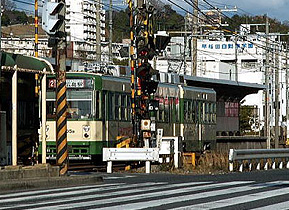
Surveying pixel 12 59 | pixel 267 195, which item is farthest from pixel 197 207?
pixel 12 59

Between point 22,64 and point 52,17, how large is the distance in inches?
58.6

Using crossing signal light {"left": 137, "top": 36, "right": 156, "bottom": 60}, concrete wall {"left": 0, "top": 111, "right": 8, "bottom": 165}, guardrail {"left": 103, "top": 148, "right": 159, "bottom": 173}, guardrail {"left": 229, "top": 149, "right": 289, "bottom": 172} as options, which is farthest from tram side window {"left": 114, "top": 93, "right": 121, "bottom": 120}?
concrete wall {"left": 0, "top": 111, "right": 8, "bottom": 165}

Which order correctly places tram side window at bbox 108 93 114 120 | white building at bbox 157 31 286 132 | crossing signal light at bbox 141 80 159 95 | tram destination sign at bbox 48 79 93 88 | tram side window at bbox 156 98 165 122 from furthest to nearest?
white building at bbox 157 31 286 132, tram side window at bbox 156 98 165 122, tram side window at bbox 108 93 114 120, tram destination sign at bbox 48 79 93 88, crossing signal light at bbox 141 80 159 95

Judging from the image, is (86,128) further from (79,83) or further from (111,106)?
(79,83)

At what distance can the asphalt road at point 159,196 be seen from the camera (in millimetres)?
12312

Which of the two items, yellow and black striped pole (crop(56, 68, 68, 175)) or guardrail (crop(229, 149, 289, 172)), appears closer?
yellow and black striped pole (crop(56, 68, 68, 175))

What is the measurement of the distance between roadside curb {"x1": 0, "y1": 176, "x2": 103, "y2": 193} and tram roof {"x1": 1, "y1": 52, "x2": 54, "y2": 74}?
285cm

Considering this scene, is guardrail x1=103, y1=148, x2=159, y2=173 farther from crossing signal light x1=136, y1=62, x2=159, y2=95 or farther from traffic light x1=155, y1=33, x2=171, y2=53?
traffic light x1=155, y1=33, x2=171, y2=53

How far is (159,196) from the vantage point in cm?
1397

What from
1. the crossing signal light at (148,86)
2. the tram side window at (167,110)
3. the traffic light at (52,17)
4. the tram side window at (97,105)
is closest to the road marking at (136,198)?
the traffic light at (52,17)

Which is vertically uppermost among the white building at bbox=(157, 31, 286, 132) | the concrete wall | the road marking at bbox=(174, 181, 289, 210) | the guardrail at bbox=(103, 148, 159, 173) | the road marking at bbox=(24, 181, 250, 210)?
the white building at bbox=(157, 31, 286, 132)

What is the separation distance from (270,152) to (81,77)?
A: 8.75 meters

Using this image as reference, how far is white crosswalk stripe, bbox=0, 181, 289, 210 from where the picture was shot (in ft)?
40.6

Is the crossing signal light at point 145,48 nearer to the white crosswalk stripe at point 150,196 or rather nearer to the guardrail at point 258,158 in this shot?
the guardrail at point 258,158
